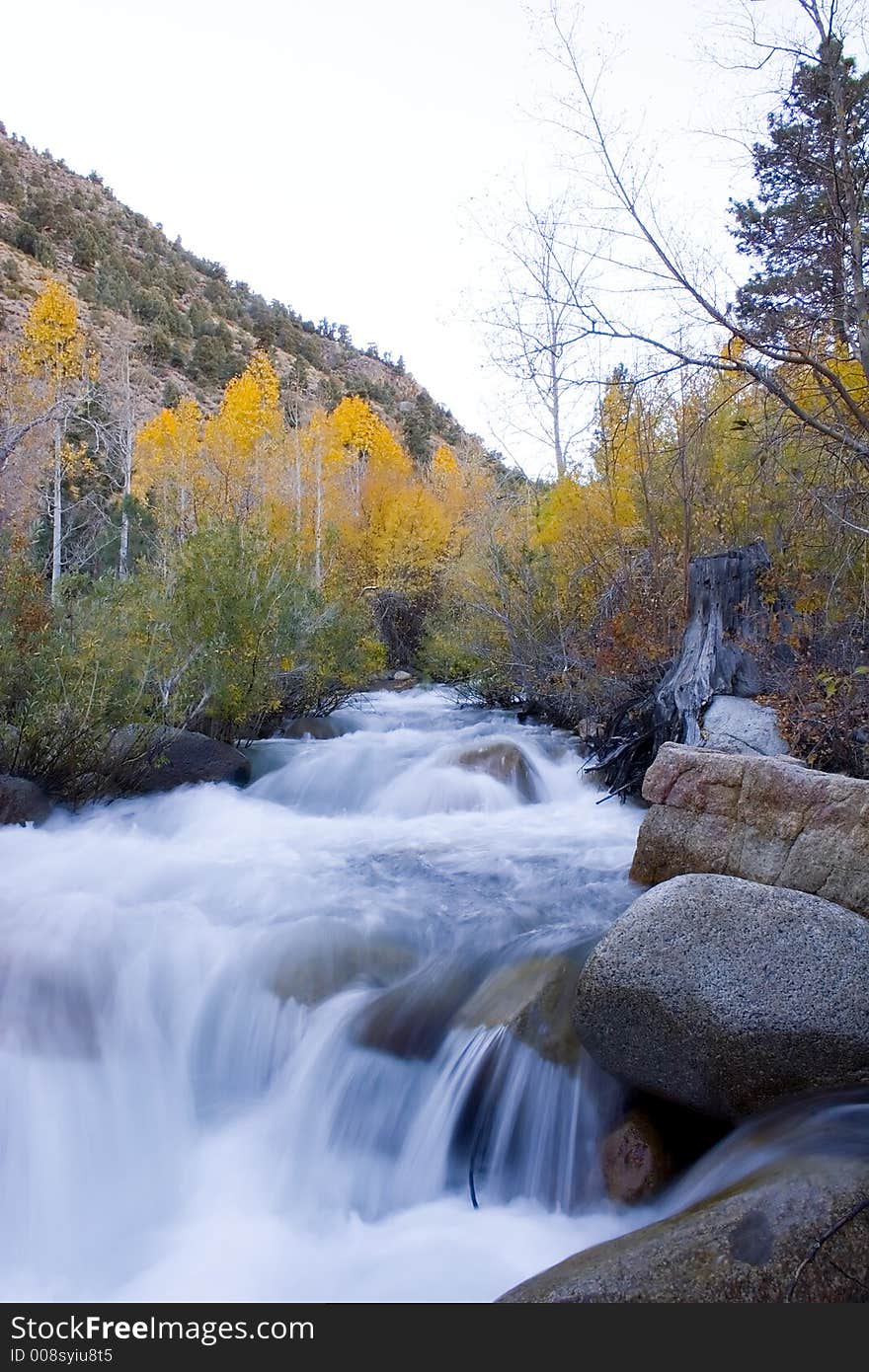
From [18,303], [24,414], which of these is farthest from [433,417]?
[24,414]

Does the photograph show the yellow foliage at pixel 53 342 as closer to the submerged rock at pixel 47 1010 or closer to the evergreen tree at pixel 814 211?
the submerged rock at pixel 47 1010

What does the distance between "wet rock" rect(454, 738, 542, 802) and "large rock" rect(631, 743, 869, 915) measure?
3267mm

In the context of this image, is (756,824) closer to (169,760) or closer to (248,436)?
(169,760)

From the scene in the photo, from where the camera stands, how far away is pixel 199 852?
709 centimetres

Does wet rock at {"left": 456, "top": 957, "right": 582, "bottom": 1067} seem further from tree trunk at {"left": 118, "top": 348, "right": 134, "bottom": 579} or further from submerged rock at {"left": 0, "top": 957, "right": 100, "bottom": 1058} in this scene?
tree trunk at {"left": 118, "top": 348, "right": 134, "bottom": 579}

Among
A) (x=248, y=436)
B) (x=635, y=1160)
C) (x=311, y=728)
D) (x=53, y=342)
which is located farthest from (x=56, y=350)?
(x=635, y=1160)

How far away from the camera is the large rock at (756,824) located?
4449 mm

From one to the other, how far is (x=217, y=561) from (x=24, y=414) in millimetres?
12160

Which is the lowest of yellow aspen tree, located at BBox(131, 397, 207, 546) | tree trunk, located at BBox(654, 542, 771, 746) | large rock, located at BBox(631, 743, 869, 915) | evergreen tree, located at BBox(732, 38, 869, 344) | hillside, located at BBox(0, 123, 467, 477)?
large rock, located at BBox(631, 743, 869, 915)

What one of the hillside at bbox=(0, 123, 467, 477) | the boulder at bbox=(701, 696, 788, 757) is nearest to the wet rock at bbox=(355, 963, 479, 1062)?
the boulder at bbox=(701, 696, 788, 757)

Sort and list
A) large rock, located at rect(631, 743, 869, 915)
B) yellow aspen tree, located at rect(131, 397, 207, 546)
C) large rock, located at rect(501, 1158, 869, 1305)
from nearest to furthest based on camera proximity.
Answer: large rock, located at rect(501, 1158, 869, 1305) → large rock, located at rect(631, 743, 869, 915) → yellow aspen tree, located at rect(131, 397, 207, 546)

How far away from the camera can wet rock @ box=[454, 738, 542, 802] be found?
9086 mm

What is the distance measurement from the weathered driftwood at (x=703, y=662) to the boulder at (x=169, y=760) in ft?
13.5

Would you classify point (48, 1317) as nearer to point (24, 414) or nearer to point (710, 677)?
point (710, 677)
